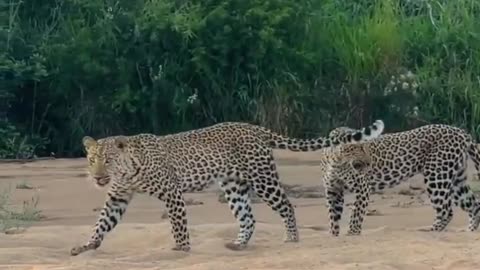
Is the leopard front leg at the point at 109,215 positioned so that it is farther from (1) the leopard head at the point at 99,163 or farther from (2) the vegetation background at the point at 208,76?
(2) the vegetation background at the point at 208,76

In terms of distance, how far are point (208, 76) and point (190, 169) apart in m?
8.51

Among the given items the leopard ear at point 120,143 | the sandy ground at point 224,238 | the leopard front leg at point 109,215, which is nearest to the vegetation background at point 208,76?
the sandy ground at point 224,238

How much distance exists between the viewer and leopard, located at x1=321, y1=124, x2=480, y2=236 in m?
11.7

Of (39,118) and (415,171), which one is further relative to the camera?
(39,118)

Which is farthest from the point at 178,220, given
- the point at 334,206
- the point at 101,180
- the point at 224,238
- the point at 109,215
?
the point at 334,206

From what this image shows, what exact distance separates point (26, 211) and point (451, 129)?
4153mm

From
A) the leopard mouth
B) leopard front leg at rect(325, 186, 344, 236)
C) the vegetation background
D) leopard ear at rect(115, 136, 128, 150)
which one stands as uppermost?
leopard ear at rect(115, 136, 128, 150)

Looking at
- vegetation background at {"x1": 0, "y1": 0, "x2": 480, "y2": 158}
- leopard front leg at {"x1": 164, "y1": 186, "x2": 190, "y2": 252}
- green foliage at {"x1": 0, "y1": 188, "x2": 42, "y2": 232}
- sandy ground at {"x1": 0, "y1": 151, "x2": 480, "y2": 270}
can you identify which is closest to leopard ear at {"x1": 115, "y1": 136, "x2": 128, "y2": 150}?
leopard front leg at {"x1": 164, "y1": 186, "x2": 190, "y2": 252}

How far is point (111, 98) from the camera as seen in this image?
1944 centimetres

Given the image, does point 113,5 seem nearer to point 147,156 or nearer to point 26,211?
point 26,211

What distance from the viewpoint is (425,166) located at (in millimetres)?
12195

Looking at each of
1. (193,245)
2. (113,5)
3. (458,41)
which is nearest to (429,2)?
(458,41)

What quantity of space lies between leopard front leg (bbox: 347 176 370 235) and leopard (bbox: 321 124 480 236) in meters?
0.03

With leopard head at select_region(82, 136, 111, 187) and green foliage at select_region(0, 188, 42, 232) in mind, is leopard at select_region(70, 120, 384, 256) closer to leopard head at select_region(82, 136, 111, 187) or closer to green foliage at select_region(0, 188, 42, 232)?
leopard head at select_region(82, 136, 111, 187)
